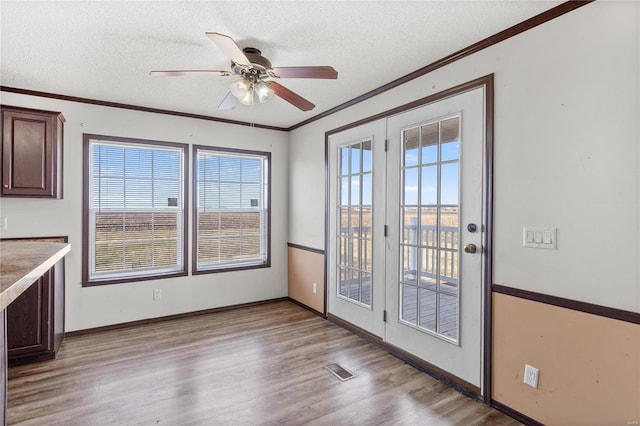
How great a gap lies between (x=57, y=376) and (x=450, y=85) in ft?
12.9

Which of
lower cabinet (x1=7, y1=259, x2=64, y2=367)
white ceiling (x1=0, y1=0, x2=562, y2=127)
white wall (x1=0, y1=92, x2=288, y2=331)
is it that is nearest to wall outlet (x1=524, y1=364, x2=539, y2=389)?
white ceiling (x1=0, y1=0, x2=562, y2=127)

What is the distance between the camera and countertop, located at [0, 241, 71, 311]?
856 mm

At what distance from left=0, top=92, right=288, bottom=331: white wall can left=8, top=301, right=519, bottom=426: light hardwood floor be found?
0.37m

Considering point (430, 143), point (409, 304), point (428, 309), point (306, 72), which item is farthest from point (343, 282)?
point (306, 72)

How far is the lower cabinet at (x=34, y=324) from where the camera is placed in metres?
2.93

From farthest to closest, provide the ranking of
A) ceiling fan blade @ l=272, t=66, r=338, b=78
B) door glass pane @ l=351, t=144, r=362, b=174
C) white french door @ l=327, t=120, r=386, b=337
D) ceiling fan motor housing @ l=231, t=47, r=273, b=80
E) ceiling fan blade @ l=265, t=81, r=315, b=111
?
door glass pane @ l=351, t=144, r=362, b=174
white french door @ l=327, t=120, r=386, b=337
ceiling fan blade @ l=265, t=81, r=315, b=111
ceiling fan motor housing @ l=231, t=47, r=273, b=80
ceiling fan blade @ l=272, t=66, r=338, b=78

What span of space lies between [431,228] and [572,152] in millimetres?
1112

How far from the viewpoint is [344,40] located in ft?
7.91

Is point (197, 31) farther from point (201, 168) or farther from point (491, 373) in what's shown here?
point (491, 373)

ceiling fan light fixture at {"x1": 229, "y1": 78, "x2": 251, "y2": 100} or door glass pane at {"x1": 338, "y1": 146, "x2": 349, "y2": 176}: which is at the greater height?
ceiling fan light fixture at {"x1": 229, "y1": 78, "x2": 251, "y2": 100}

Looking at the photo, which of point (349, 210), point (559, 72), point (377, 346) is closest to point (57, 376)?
point (377, 346)

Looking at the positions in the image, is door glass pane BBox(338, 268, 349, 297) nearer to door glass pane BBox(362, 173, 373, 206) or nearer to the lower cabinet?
door glass pane BBox(362, 173, 373, 206)

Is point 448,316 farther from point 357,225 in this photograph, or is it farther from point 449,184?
point 357,225

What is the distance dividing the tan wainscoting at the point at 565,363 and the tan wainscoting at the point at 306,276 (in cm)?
231
